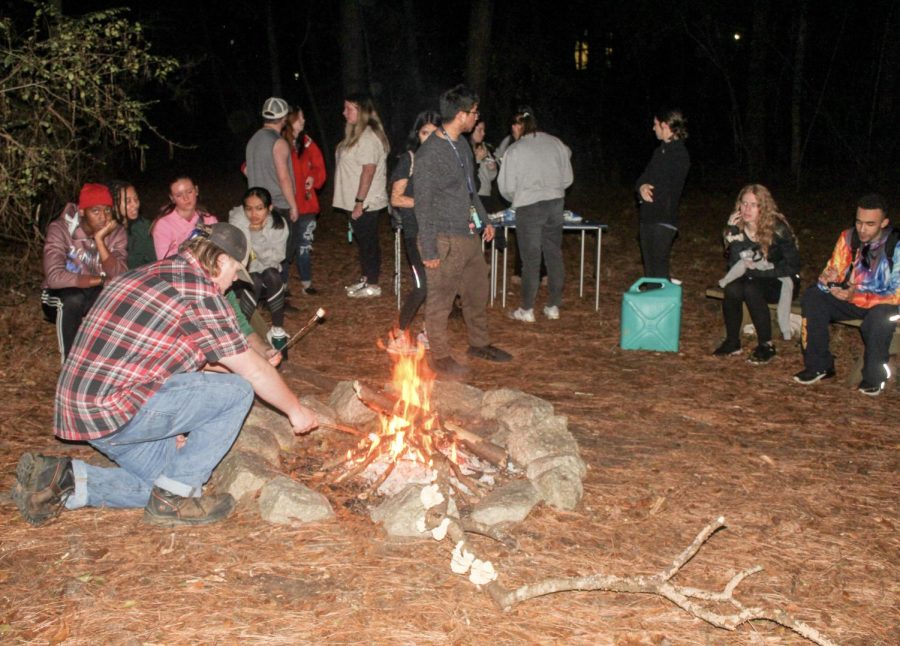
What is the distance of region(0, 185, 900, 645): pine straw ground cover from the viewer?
3541 mm

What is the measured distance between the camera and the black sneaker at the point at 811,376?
6.53m

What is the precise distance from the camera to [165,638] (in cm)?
343

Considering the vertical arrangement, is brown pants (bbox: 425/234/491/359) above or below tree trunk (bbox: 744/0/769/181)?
below

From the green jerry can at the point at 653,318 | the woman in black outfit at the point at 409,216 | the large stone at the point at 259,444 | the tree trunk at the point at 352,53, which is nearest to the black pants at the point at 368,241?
the woman in black outfit at the point at 409,216

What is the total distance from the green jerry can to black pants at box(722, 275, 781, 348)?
421 millimetres

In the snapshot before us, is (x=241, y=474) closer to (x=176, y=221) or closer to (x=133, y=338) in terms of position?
(x=133, y=338)

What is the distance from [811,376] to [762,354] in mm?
548

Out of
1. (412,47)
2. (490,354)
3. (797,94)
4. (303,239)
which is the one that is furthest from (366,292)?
(412,47)

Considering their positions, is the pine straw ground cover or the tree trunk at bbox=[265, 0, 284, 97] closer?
the pine straw ground cover

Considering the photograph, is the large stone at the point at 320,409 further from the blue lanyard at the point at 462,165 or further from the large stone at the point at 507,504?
the blue lanyard at the point at 462,165

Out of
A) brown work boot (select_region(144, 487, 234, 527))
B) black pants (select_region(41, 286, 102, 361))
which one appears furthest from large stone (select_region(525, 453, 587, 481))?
black pants (select_region(41, 286, 102, 361))

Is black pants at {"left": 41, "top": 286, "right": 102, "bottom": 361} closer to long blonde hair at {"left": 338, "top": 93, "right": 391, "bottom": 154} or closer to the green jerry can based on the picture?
long blonde hair at {"left": 338, "top": 93, "right": 391, "bottom": 154}

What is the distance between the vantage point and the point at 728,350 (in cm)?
725

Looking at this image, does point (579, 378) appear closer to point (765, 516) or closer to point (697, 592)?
point (765, 516)
